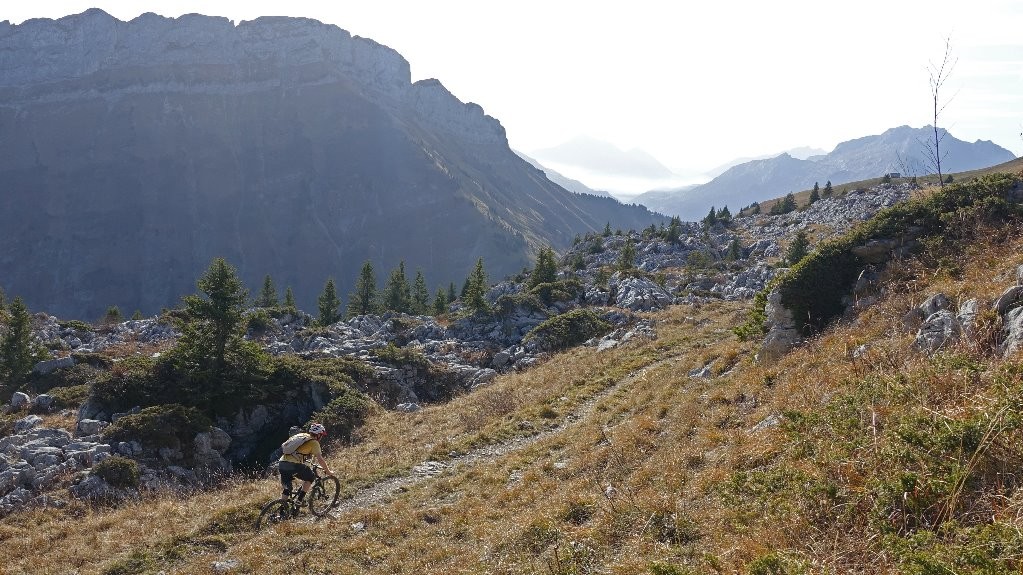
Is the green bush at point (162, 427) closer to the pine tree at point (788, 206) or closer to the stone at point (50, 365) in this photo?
the stone at point (50, 365)

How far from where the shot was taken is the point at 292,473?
43.0 ft

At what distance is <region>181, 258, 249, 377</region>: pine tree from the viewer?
23250mm

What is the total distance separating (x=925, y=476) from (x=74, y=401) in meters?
32.7

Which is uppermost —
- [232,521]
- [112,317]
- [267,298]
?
[112,317]

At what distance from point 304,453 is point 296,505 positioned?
4.05 ft

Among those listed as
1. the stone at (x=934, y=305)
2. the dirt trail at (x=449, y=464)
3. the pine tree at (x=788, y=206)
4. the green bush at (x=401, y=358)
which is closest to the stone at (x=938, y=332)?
the stone at (x=934, y=305)

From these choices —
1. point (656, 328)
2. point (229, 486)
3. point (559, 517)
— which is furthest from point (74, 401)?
point (656, 328)

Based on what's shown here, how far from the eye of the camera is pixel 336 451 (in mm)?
20078

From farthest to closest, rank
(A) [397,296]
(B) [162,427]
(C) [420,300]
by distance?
(C) [420,300] → (A) [397,296] → (B) [162,427]

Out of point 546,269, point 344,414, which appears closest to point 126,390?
point 344,414

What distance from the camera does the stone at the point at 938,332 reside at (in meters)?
8.97

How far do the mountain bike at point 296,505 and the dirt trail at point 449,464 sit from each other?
1.12 ft

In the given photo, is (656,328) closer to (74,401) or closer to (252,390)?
(252,390)

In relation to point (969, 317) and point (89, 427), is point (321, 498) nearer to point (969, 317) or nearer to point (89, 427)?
point (89, 427)
